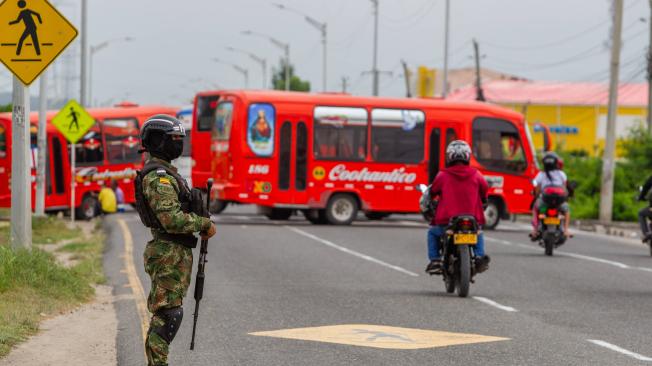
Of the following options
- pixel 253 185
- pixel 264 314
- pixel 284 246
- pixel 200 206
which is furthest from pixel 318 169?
pixel 200 206

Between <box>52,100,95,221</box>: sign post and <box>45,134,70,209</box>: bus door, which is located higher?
<box>52,100,95,221</box>: sign post

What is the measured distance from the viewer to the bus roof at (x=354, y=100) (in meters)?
34.0

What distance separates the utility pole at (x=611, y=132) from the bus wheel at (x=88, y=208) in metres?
14.5

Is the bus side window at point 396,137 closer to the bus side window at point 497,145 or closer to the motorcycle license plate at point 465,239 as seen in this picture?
the bus side window at point 497,145

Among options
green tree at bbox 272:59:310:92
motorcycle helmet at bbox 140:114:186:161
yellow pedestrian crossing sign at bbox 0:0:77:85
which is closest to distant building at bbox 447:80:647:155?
green tree at bbox 272:59:310:92

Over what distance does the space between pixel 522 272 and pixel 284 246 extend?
6.57 m

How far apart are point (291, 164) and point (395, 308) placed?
20203 millimetres

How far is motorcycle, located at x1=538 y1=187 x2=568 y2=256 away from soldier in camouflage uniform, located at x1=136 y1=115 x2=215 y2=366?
15235 millimetres

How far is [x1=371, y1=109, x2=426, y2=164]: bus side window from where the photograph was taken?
114 feet

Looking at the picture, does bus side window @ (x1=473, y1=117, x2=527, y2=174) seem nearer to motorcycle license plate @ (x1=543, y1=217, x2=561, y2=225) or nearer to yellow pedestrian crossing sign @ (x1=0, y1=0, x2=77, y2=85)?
motorcycle license plate @ (x1=543, y1=217, x2=561, y2=225)

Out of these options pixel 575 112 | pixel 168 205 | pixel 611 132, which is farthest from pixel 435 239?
pixel 575 112

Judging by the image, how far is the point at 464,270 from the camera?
1506cm

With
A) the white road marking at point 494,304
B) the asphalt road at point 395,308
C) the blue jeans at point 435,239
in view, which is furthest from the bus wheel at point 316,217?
the white road marking at point 494,304

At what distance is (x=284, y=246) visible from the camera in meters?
24.9
